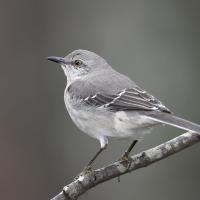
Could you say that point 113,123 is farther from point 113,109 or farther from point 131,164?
point 131,164

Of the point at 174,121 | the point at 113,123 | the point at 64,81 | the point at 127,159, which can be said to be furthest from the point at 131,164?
the point at 64,81

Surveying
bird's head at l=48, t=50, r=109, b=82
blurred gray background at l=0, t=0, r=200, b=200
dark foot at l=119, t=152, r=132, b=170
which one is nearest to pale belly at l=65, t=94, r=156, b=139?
dark foot at l=119, t=152, r=132, b=170

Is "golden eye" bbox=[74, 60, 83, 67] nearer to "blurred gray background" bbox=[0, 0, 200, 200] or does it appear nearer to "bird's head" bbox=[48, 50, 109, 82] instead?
"bird's head" bbox=[48, 50, 109, 82]

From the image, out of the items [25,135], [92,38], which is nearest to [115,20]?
[92,38]

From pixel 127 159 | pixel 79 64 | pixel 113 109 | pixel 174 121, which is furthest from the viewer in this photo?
pixel 79 64

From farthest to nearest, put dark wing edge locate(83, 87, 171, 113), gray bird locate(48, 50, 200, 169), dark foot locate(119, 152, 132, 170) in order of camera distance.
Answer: dark wing edge locate(83, 87, 171, 113)
gray bird locate(48, 50, 200, 169)
dark foot locate(119, 152, 132, 170)

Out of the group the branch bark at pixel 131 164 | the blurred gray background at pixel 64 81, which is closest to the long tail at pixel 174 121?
the branch bark at pixel 131 164

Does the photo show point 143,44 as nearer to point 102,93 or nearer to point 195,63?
point 195,63
